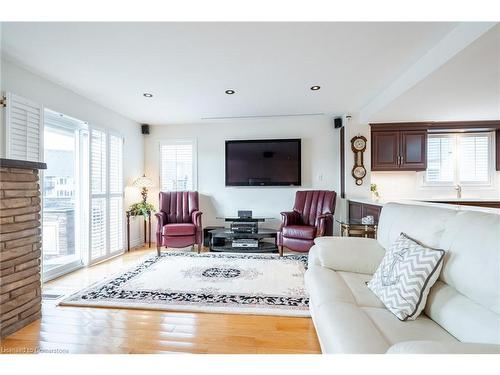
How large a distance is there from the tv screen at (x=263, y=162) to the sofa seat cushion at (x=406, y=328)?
3182 mm

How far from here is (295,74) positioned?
2604 millimetres

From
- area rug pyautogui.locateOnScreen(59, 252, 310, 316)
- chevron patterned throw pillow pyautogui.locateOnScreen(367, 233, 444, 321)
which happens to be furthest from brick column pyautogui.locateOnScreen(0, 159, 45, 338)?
chevron patterned throw pillow pyautogui.locateOnScreen(367, 233, 444, 321)

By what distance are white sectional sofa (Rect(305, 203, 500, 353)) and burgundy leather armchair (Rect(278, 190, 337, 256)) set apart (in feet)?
6.06

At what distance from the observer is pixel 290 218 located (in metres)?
3.79

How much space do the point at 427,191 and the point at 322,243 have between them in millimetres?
3506

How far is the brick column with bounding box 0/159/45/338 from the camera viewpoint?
166 cm

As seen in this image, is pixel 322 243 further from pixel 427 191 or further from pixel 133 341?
pixel 427 191

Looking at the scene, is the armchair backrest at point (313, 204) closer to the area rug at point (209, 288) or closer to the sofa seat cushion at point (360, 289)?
the area rug at point (209, 288)

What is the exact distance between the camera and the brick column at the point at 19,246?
1.66 metres

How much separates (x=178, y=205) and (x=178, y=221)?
10.7 inches

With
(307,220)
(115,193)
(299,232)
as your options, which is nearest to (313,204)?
(307,220)
